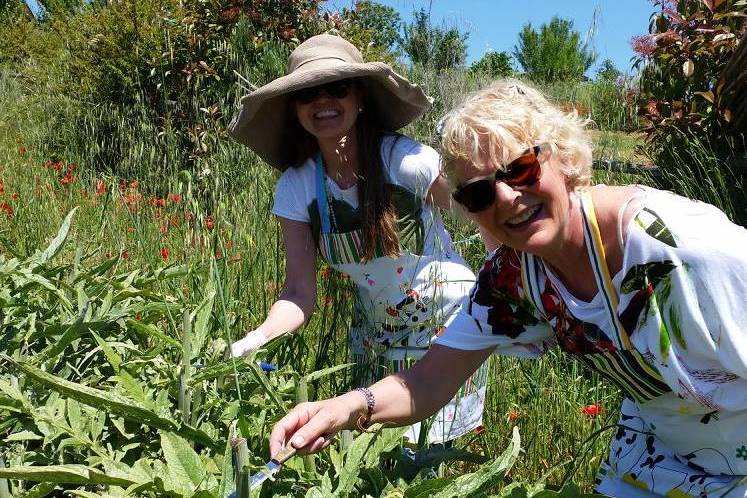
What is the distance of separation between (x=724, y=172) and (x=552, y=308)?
2446 millimetres

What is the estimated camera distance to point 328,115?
211 cm

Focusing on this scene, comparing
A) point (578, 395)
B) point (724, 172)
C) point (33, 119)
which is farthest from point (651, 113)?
point (33, 119)

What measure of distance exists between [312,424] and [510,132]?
0.63m

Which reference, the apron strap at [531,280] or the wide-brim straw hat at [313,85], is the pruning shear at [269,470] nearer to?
the apron strap at [531,280]

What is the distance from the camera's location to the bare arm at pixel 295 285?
6.11ft

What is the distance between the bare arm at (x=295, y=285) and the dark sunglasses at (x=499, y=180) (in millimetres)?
620

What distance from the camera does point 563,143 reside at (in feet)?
4.64

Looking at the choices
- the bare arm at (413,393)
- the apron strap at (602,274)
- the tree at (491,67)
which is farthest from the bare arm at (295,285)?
the tree at (491,67)

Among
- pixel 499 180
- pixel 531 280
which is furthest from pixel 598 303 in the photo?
pixel 499 180

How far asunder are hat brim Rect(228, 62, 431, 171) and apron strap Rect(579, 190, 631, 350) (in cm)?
94

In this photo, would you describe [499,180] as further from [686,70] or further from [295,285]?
[686,70]

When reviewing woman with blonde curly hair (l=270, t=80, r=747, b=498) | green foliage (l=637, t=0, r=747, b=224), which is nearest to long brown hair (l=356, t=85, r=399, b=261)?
woman with blonde curly hair (l=270, t=80, r=747, b=498)

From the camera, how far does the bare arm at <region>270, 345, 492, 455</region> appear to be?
139 centimetres

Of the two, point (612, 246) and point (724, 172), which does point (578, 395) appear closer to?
point (612, 246)
